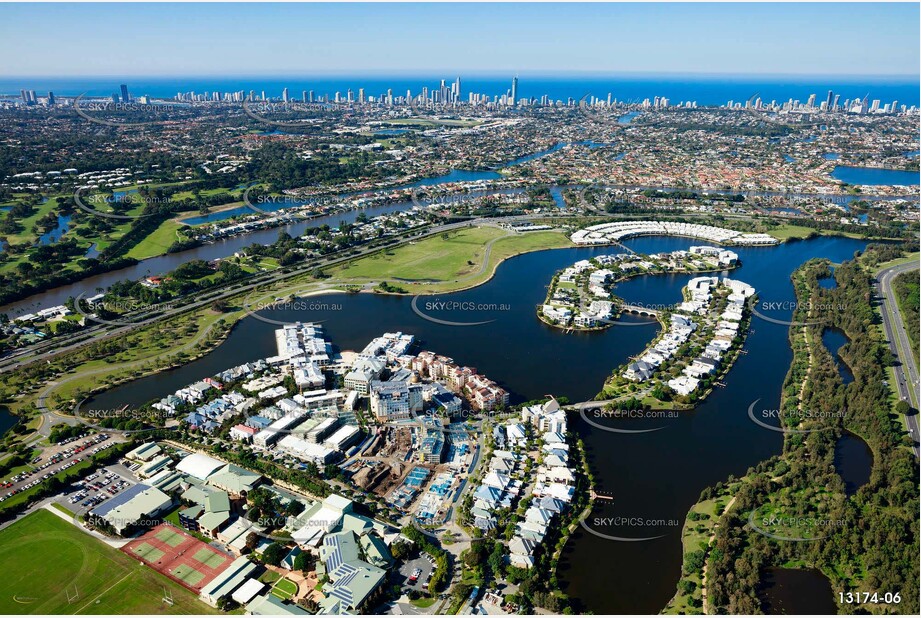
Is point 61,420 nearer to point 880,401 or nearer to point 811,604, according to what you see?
point 811,604

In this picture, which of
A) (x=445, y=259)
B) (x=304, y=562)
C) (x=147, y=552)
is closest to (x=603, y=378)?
(x=304, y=562)

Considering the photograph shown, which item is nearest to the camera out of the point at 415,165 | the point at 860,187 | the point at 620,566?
the point at 620,566

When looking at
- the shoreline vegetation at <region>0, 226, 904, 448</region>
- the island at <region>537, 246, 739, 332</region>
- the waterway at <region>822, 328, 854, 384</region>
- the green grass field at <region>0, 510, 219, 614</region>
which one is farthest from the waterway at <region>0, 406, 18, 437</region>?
the waterway at <region>822, 328, 854, 384</region>

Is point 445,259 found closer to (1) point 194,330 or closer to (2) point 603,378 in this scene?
(1) point 194,330

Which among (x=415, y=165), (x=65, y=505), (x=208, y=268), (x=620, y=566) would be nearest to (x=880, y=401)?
(x=620, y=566)

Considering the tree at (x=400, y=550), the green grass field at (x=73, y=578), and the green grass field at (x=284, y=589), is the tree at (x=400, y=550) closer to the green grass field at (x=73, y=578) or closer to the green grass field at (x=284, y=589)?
the green grass field at (x=284, y=589)
